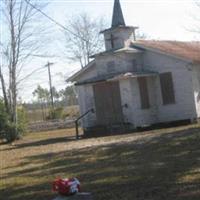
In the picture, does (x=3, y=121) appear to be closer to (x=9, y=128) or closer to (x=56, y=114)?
(x=9, y=128)

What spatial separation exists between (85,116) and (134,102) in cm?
356

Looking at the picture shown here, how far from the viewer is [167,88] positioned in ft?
95.0

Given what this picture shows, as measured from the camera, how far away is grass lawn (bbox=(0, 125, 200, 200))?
32.2ft

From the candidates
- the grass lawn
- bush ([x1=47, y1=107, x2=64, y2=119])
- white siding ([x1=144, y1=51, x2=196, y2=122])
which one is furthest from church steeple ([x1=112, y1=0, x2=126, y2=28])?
bush ([x1=47, y1=107, x2=64, y2=119])

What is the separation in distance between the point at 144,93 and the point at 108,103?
6.36 feet

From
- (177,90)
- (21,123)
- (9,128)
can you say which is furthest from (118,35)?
(21,123)

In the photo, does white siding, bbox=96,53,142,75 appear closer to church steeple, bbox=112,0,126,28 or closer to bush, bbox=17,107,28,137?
church steeple, bbox=112,0,126,28

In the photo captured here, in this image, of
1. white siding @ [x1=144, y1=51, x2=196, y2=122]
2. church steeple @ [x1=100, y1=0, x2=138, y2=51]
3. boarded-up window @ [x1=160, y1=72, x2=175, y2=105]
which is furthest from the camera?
church steeple @ [x1=100, y1=0, x2=138, y2=51]

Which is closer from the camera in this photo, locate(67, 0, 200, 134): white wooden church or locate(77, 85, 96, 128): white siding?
locate(67, 0, 200, 134): white wooden church

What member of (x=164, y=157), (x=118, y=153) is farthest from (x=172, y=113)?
(x=164, y=157)

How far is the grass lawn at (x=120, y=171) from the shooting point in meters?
9.81

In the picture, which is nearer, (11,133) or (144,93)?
(144,93)

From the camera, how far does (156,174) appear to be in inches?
445

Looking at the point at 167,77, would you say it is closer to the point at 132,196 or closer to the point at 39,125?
the point at 132,196
